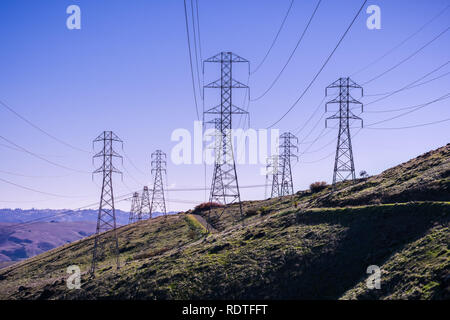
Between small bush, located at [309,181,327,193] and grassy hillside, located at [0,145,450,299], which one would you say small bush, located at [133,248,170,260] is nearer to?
grassy hillside, located at [0,145,450,299]

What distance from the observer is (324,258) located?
38.6m

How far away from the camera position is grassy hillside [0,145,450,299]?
31234 millimetres

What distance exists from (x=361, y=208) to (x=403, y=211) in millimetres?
5942

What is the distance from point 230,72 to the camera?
60812mm

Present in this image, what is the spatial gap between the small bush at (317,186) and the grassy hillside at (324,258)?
88.8ft

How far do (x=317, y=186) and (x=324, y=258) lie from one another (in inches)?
2105

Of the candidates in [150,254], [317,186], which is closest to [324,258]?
[150,254]

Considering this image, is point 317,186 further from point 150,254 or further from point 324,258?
point 324,258

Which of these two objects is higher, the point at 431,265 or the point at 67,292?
the point at 431,265

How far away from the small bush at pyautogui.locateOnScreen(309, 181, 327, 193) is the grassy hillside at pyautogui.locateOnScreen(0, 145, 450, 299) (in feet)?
88.8

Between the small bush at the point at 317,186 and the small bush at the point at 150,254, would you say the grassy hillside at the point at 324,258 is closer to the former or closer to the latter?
the small bush at the point at 150,254

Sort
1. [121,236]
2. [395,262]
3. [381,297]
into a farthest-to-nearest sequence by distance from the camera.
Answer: [121,236] < [395,262] < [381,297]
